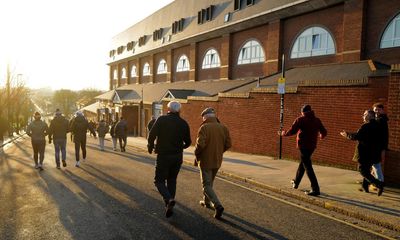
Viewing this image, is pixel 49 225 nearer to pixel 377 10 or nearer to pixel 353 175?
pixel 353 175

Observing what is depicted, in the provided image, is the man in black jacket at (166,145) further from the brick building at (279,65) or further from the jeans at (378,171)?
the brick building at (279,65)

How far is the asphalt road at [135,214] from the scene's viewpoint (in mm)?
5086

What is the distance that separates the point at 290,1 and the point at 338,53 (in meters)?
4.34

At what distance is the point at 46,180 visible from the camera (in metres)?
8.88

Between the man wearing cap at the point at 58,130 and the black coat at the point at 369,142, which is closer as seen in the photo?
the black coat at the point at 369,142

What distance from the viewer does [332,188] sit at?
26.3ft

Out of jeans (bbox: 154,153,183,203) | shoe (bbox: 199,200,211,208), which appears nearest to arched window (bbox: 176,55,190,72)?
shoe (bbox: 199,200,211,208)

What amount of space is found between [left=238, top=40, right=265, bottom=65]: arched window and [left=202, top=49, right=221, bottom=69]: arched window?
3529 millimetres

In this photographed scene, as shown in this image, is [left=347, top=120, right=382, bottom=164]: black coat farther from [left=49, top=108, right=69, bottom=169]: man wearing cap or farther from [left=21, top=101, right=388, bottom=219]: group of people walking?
[left=49, top=108, right=69, bottom=169]: man wearing cap

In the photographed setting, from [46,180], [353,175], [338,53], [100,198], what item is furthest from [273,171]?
[338,53]

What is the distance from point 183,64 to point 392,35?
22577 millimetres

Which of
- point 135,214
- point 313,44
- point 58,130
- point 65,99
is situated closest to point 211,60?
point 313,44

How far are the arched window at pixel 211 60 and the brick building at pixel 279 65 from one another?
88 millimetres

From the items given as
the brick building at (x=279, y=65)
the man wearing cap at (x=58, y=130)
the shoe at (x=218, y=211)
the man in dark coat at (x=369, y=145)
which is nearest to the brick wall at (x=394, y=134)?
the brick building at (x=279, y=65)
